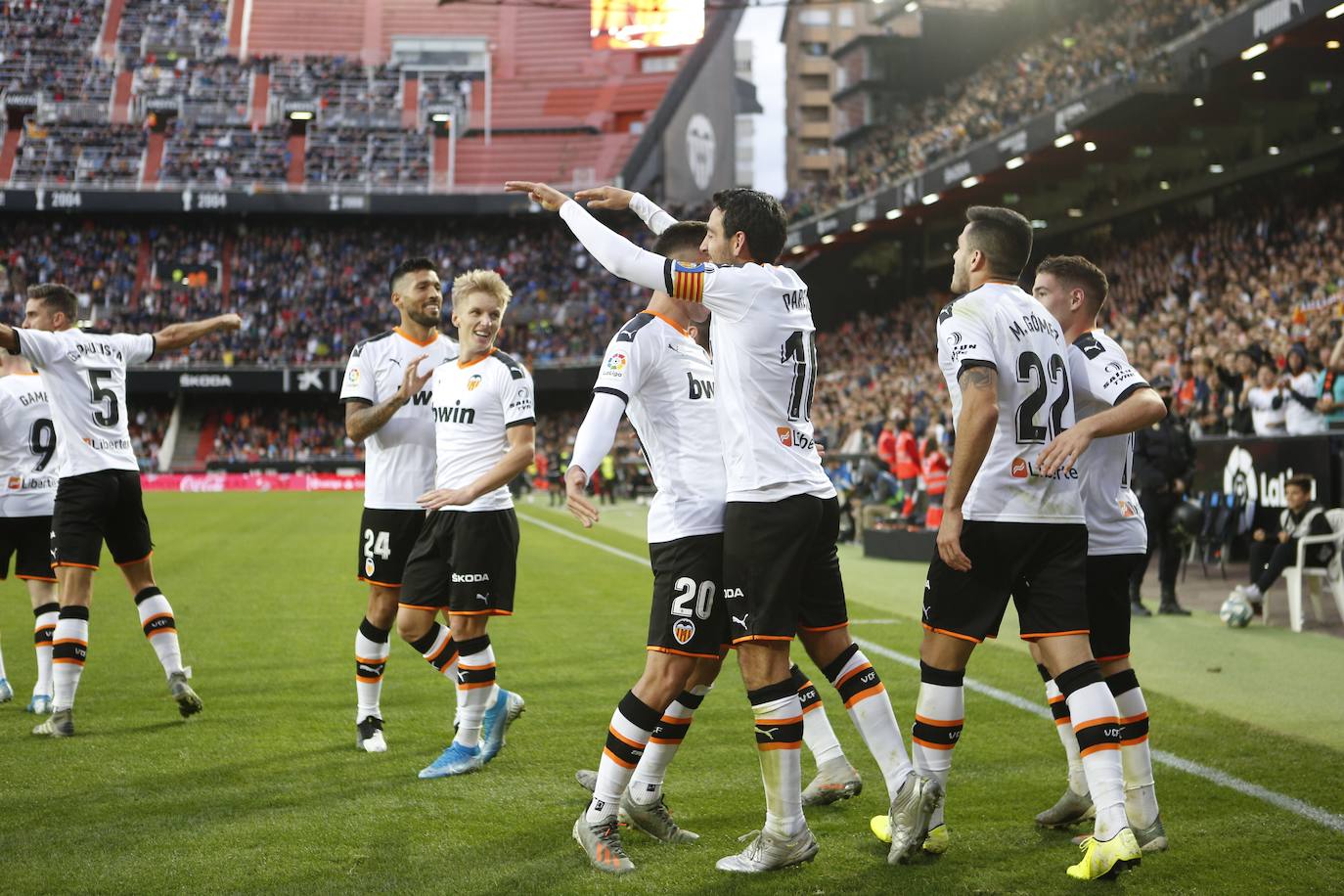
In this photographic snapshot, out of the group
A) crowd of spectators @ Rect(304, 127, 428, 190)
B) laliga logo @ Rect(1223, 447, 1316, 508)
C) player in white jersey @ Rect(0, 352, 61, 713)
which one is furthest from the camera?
crowd of spectators @ Rect(304, 127, 428, 190)

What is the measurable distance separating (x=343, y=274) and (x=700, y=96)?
17.5 m

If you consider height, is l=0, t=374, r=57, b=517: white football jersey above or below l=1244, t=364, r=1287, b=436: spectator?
below

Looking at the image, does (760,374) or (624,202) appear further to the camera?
(624,202)

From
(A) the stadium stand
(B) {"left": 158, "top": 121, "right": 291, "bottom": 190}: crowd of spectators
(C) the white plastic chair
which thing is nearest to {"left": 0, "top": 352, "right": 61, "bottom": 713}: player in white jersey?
(C) the white plastic chair

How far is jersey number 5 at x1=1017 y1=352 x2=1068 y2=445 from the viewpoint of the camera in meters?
4.70

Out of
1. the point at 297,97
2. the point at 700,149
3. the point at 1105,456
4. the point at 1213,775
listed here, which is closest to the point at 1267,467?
the point at 1213,775

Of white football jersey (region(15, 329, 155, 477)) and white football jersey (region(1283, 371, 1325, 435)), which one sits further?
white football jersey (region(1283, 371, 1325, 435))

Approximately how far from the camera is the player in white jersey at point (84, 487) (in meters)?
7.04

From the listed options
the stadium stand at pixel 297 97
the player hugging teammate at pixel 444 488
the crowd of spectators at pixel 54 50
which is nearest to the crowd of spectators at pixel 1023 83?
the stadium stand at pixel 297 97

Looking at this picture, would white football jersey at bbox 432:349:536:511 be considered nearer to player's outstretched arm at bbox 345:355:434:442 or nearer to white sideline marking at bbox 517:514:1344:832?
player's outstretched arm at bbox 345:355:434:442

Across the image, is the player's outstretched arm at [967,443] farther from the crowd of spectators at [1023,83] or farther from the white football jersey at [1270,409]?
the crowd of spectators at [1023,83]

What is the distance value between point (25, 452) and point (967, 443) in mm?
6514

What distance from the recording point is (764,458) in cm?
456

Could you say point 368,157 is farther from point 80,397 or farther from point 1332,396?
point 80,397
